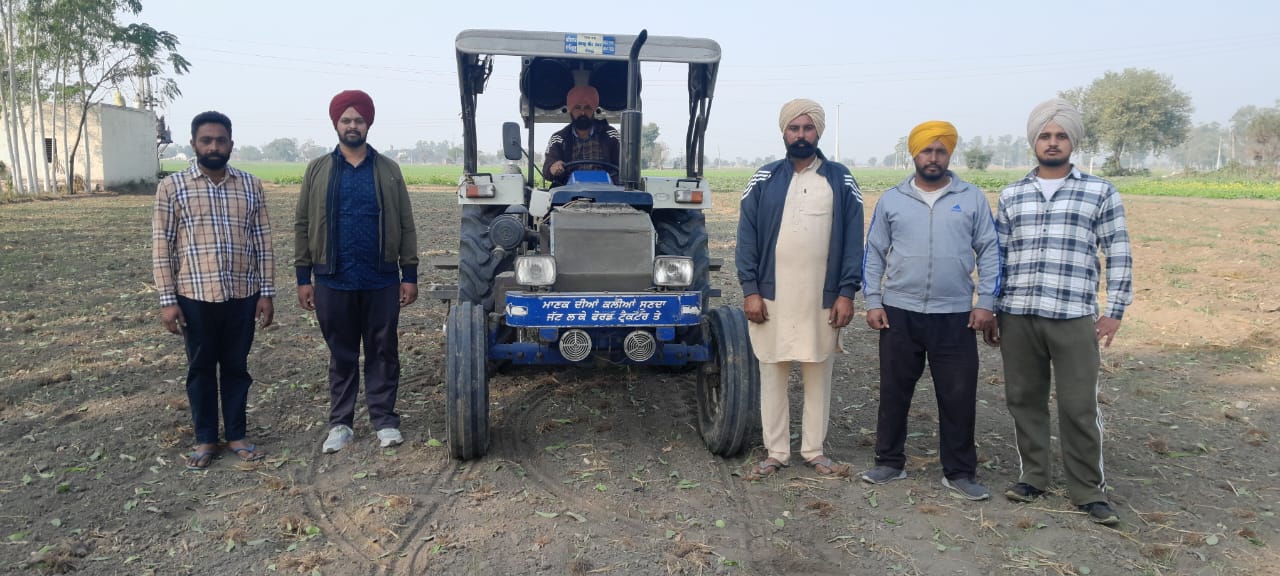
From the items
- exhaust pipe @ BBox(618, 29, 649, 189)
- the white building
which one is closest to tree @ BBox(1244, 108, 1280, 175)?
the white building

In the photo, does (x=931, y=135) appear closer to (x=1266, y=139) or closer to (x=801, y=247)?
(x=801, y=247)

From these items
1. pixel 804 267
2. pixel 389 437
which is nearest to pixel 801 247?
pixel 804 267

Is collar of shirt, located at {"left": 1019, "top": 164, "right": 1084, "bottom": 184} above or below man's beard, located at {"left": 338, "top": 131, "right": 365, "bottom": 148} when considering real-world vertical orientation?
below

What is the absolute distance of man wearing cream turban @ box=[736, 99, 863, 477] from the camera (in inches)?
165

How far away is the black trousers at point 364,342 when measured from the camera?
472 cm

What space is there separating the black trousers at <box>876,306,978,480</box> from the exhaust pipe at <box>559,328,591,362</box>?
1429 mm

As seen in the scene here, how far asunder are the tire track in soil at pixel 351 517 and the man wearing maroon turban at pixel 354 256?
0.39 meters

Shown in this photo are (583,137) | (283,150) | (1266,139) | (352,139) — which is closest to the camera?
(352,139)

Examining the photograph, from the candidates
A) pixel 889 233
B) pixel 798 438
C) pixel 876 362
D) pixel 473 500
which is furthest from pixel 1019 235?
pixel 876 362

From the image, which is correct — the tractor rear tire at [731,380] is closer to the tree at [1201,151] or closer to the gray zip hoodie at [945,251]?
the gray zip hoodie at [945,251]

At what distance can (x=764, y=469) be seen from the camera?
14.5 feet

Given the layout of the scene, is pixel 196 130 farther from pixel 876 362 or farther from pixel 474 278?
pixel 876 362

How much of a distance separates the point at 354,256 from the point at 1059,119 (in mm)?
3508

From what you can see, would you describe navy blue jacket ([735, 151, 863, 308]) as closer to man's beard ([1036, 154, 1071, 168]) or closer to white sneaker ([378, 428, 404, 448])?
man's beard ([1036, 154, 1071, 168])
